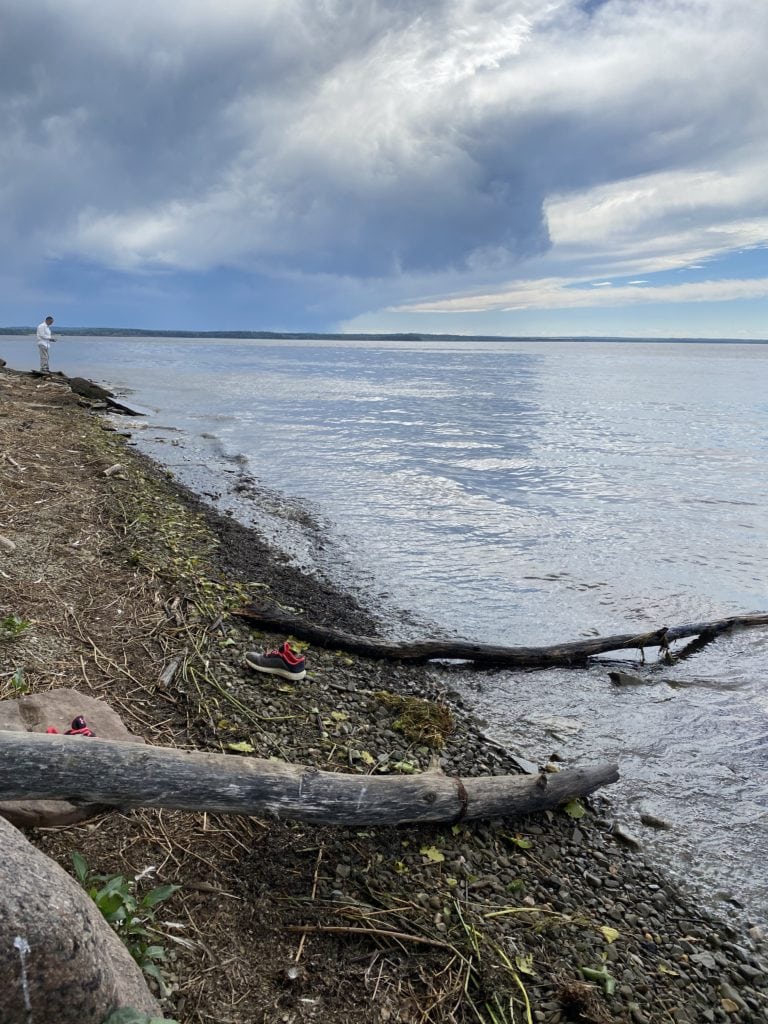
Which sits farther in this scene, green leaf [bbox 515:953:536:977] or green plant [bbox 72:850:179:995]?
green leaf [bbox 515:953:536:977]

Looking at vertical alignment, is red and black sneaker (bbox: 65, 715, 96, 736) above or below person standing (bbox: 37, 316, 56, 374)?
below

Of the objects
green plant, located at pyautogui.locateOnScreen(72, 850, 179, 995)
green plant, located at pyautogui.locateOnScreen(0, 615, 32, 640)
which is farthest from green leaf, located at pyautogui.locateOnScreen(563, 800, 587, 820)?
green plant, located at pyautogui.locateOnScreen(0, 615, 32, 640)

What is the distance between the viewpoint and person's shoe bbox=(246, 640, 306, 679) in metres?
6.85

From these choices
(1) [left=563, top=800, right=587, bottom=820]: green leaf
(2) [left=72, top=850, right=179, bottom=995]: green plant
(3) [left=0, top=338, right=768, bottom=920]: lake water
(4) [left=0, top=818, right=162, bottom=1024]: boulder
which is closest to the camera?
(4) [left=0, top=818, right=162, bottom=1024]: boulder

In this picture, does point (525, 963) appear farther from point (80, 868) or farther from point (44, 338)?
point (44, 338)

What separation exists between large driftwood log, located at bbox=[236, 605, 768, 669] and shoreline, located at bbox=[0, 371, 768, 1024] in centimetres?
123

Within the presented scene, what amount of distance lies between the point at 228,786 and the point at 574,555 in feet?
37.0

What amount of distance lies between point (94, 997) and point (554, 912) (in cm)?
316

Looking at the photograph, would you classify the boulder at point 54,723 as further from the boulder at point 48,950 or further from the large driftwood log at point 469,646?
the large driftwood log at point 469,646

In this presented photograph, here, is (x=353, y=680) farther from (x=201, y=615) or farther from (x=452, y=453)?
(x=452, y=453)

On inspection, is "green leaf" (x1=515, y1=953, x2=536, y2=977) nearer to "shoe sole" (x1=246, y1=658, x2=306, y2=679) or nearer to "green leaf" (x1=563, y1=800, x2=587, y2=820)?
"green leaf" (x1=563, y1=800, x2=587, y2=820)

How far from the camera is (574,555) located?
14094 mm

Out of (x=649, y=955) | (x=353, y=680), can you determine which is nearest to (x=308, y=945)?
(x=649, y=955)

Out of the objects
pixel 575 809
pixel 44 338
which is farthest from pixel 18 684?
pixel 44 338
